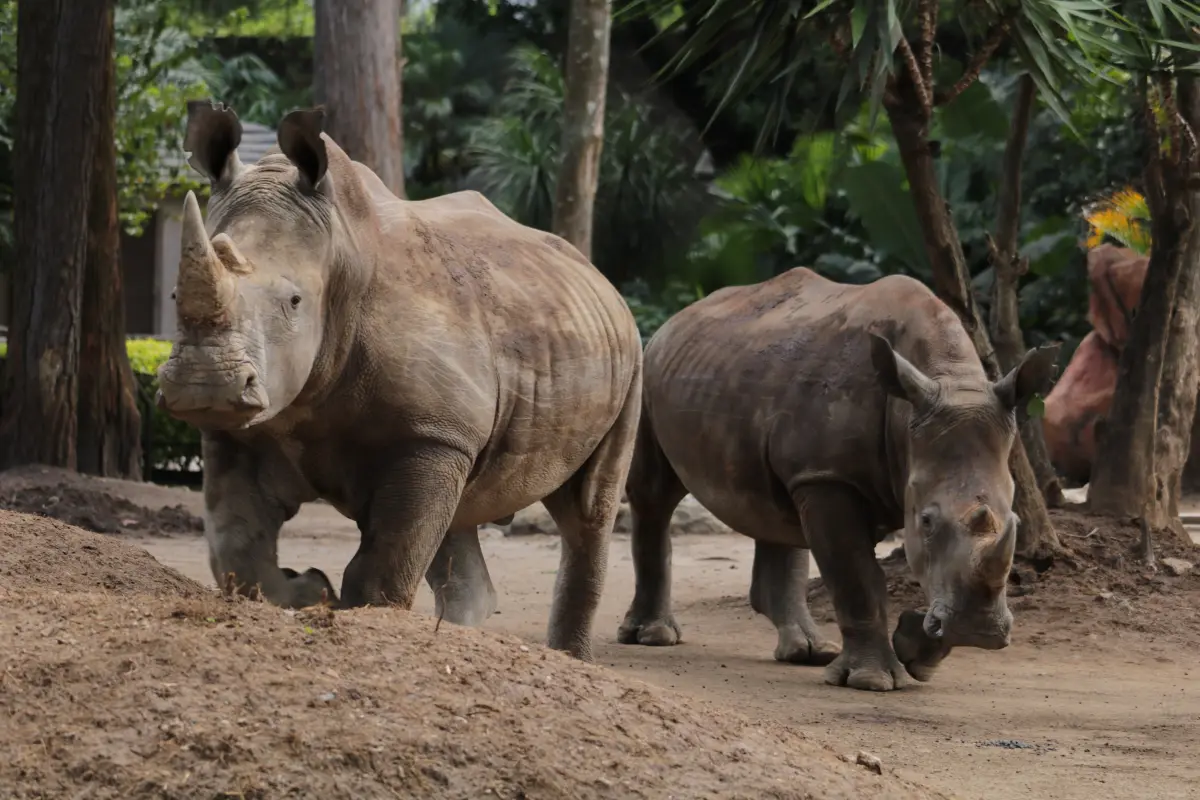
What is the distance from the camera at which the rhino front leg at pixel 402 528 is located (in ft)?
17.9

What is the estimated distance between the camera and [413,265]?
230 inches

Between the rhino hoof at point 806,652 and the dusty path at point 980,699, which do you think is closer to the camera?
the dusty path at point 980,699

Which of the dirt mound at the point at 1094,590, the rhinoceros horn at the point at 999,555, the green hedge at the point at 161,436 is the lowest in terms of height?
the green hedge at the point at 161,436

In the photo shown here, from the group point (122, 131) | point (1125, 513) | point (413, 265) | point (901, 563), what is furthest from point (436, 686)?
point (122, 131)

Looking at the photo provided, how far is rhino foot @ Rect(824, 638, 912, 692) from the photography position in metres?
7.72

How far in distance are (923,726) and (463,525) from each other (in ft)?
5.97

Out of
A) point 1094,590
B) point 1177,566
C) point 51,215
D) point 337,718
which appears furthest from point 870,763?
point 51,215

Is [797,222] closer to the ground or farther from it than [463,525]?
farther from it

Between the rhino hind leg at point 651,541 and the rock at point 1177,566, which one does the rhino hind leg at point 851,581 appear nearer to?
the rhino hind leg at point 651,541

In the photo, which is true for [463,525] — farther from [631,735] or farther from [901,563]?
[901,563]

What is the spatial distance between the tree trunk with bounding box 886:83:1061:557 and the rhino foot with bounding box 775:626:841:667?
1.74 m

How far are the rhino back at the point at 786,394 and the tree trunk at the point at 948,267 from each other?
1.04m

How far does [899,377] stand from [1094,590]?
2814 millimetres

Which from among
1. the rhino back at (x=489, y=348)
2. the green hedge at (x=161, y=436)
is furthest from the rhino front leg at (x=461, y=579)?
the green hedge at (x=161, y=436)
